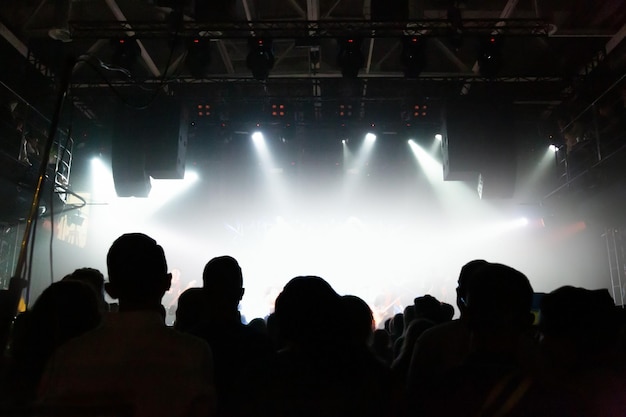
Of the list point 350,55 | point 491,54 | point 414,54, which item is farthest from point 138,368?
point 491,54

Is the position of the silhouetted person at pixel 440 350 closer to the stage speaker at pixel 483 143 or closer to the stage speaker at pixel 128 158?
the stage speaker at pixel 483 143

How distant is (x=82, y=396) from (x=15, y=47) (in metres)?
7.91

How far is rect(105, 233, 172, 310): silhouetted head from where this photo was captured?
152cm

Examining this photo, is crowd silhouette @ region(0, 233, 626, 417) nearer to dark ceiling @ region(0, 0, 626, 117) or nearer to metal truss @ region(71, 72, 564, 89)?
dark ceiling @ region(0, 0, 626, 117)

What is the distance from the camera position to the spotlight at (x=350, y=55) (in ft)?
21.7

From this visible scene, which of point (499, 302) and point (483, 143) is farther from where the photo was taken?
point (483, 143)

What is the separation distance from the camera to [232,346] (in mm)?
2008

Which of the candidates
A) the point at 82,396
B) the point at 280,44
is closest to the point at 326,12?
the point at 280,44

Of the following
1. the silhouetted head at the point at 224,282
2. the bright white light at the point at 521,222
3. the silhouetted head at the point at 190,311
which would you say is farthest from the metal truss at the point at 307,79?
the silhouetted head at the point at 224,282

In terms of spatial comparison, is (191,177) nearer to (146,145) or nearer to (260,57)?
(146,145)

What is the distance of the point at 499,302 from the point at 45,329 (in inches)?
60.6

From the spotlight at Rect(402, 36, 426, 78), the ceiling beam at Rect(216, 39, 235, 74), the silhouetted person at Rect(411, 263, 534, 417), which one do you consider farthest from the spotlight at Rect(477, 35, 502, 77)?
the silhouetted person at Rect(411, 263, 534, 417)

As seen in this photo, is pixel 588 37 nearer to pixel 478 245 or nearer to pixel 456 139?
pixel 456 139

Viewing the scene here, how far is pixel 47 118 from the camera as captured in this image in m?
7.98
